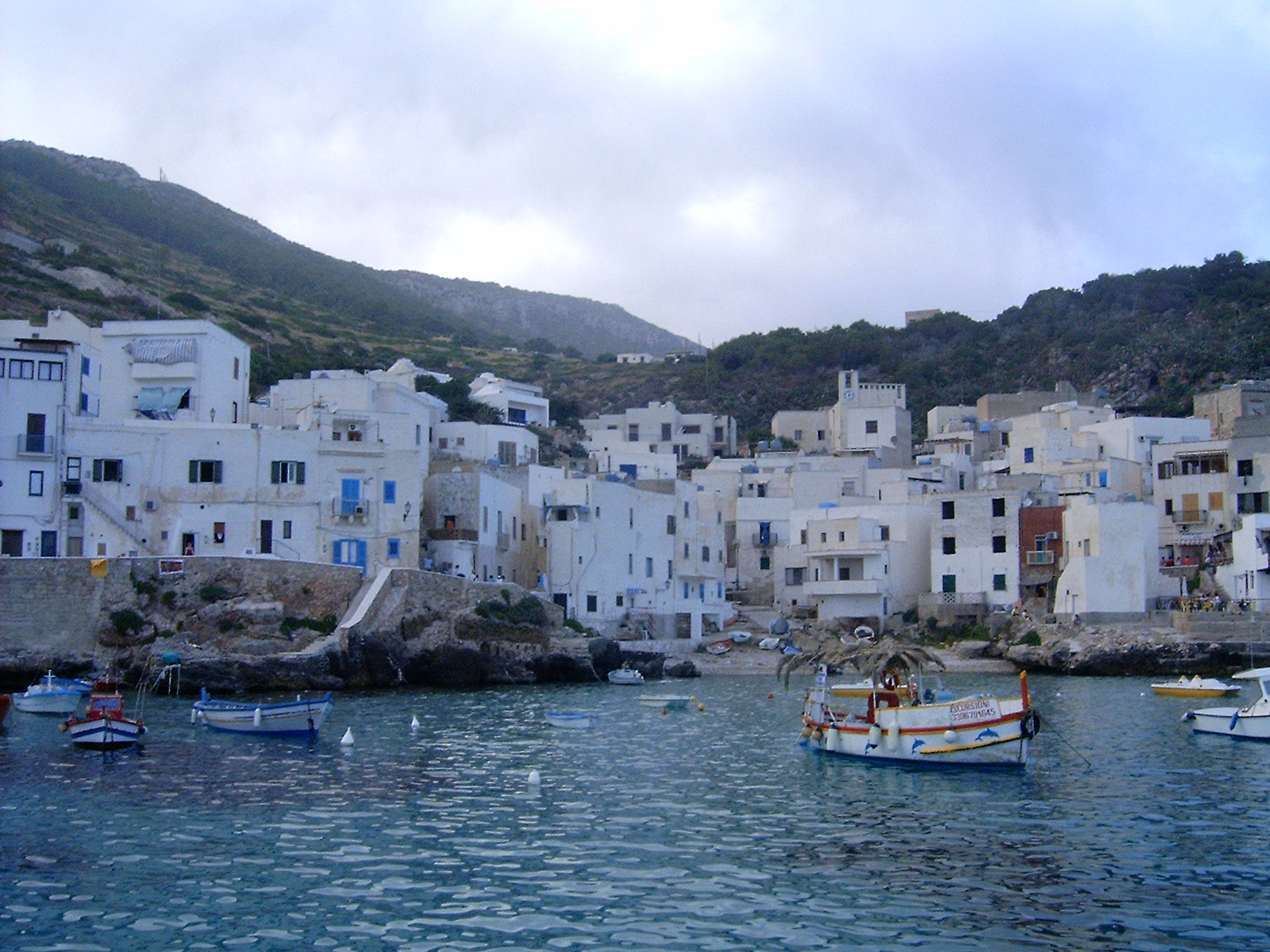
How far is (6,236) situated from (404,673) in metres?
80.2

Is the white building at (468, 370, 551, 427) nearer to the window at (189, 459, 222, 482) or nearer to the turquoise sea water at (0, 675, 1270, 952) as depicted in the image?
the window at (189, 459, 222, 482)

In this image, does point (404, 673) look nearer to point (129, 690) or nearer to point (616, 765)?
point (129, 690)

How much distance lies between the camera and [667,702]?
44938mm

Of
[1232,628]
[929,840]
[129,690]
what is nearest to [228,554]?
[129,690]

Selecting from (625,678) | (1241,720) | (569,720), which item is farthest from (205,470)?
(1241,720)

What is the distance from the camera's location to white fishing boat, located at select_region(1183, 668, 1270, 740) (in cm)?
3581

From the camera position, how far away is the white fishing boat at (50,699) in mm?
40172

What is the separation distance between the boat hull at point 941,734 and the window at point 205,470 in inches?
1284

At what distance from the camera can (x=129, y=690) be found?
46688 millimetres

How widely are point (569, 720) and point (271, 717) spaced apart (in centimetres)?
860

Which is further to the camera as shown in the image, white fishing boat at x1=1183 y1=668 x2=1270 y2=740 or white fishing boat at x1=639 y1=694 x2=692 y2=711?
white fishing boat at x1=639 y1=694 x2=692 y2=711

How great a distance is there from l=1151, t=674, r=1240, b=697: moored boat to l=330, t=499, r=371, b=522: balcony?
32.9 metres

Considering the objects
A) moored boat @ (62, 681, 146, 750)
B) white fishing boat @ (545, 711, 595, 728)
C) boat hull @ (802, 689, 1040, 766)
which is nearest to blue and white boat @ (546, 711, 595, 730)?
white fishing boat @ (545, 711, 595, 728)

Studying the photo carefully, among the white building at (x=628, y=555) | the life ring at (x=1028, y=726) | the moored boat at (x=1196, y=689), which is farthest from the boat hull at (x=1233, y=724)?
the white building at (x=628, y=555)
